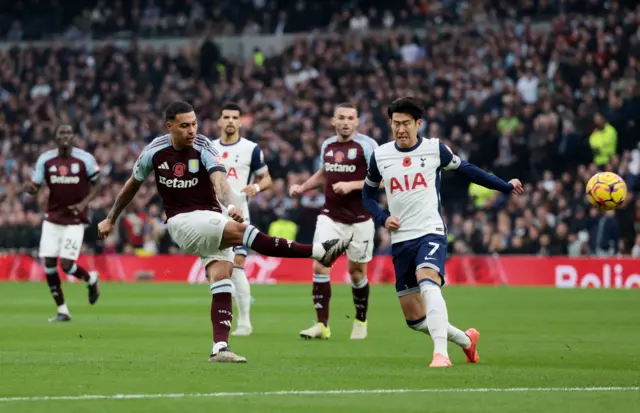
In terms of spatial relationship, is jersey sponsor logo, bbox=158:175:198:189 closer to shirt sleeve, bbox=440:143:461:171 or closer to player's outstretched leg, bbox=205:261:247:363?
player's outstretched leg, bbox=205:261:247:363

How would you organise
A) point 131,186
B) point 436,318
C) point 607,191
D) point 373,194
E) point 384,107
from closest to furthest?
point 436,318
point 131,186
point 373,194
point 607,191
point 384,107

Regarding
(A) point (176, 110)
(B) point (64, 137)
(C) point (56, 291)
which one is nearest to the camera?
(A) point (176, 110)

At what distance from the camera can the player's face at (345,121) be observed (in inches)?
603

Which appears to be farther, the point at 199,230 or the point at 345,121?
the point at 345,121

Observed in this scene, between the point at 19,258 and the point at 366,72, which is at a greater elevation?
the point at 366,72

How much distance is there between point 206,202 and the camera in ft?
37.9

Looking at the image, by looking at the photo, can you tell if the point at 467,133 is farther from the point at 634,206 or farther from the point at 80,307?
the point at 80,307

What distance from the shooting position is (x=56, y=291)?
1825 centimetres

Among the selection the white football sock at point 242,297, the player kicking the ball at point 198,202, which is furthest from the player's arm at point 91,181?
the player kicking the ball at point 198,202

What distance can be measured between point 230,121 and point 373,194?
4497 millimetres

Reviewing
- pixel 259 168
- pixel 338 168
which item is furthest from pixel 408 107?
pixel 259 168

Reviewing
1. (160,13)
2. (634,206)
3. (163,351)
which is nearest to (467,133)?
(634,206)

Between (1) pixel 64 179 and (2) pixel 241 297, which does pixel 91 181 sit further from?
(2) pixel 241 297

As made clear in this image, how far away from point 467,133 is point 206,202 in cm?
2110
